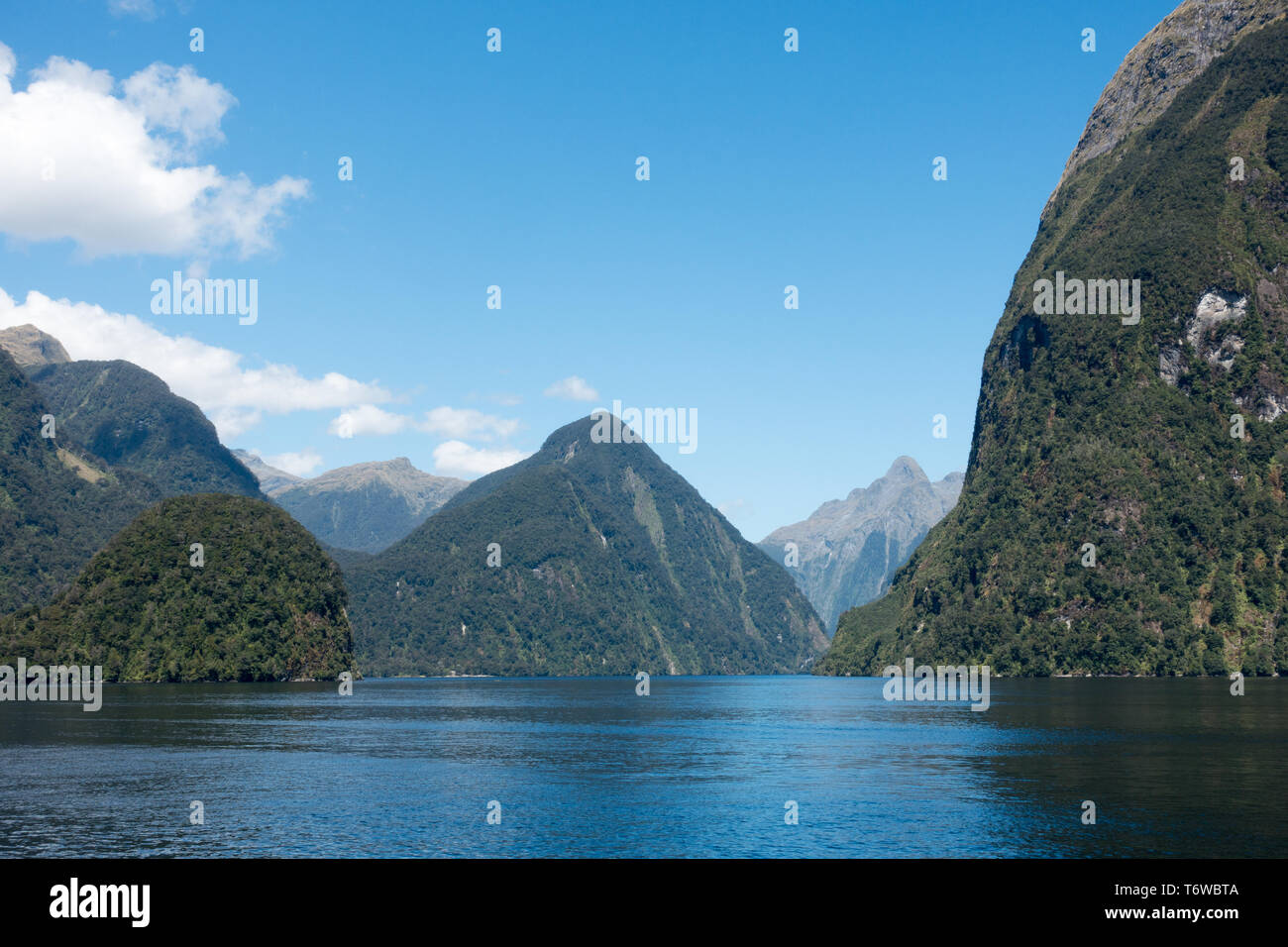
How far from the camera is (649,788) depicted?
7456 cm

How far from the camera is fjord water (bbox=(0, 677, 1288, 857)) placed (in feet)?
177

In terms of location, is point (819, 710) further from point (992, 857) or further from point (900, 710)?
point (992, 857)

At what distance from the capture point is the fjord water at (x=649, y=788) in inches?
2121

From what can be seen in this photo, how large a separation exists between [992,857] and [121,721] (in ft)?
377

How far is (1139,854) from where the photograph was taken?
4959 cm
